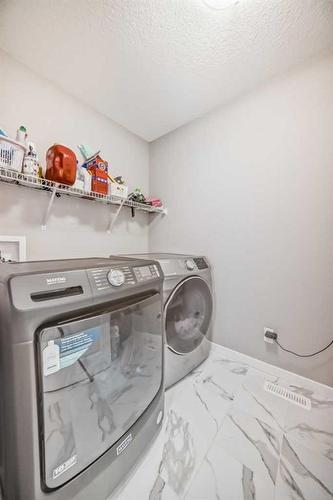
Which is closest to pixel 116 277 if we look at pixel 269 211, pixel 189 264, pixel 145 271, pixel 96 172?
pixel 145 271

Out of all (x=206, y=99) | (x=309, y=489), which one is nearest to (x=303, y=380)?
(x=309, y=489)

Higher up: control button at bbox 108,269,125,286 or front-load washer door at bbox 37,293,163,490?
control button at bbox 108,269,125,286

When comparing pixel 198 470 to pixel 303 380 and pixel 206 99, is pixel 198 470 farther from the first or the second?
pixel 206 99

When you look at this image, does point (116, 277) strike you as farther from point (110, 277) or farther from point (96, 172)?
point (96, 172)

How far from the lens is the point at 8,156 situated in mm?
1108

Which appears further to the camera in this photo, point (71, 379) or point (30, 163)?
point (30, 163)

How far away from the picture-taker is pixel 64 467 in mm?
618

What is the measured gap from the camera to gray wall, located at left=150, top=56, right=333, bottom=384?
1.31m

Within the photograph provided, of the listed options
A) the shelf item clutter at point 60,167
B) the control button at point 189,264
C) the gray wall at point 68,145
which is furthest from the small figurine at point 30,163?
the control button at point 189,264

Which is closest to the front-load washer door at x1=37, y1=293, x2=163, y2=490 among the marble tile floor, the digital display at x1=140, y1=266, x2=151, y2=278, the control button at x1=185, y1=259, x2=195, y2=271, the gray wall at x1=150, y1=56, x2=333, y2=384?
the digital display at x1=140, y1=266, x2=151, y2=278

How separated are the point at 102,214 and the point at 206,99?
4.57 ft

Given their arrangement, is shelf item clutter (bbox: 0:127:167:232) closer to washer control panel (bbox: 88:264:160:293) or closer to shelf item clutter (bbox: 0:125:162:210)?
shelf item clutter (bbox: 0:125:162:210)

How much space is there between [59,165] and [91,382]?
130cm

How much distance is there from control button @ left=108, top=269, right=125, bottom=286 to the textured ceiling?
1.44m
